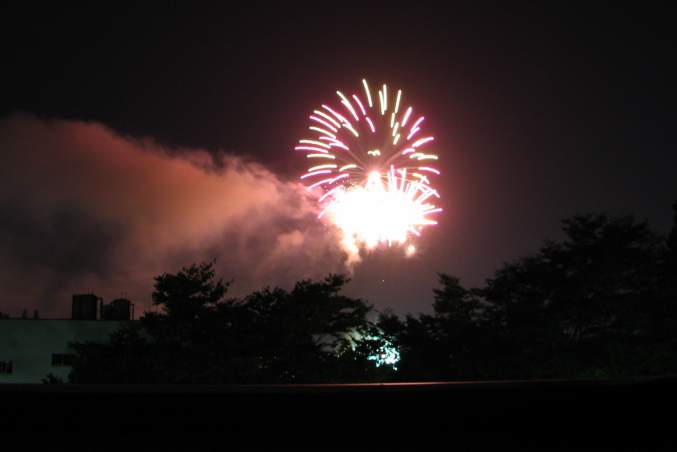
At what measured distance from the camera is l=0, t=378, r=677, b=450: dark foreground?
6.76 meters

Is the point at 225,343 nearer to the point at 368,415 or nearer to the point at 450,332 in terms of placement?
the point at 450,332

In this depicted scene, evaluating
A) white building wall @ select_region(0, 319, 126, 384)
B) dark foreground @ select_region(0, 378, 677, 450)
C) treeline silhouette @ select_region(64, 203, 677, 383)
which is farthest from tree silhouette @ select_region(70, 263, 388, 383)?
dark foreground @ select_region(0, 378, 677, 450)

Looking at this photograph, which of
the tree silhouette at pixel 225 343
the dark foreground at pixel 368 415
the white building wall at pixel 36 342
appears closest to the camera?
the dark foreground at pixel 368 415

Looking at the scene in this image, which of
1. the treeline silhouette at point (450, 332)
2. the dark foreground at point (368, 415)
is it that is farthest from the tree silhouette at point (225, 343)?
the dark foreground at point (368, 415)

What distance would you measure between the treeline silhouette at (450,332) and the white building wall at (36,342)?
1065 centimetres

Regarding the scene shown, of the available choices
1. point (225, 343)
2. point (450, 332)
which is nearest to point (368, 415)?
point (225, 343)

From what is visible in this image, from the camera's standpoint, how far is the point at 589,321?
1275 inches

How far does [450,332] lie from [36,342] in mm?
24988

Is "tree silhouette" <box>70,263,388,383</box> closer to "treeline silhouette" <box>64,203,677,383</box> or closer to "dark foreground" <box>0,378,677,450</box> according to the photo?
"treeline silhouette" <box>64,203,677,383</box>

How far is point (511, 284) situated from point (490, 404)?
2793 centimetres

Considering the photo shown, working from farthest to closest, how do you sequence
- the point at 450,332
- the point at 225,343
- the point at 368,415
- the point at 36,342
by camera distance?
the point at 36,342 → the point at 450,332 → the point at 225,343 → the point at 368,415

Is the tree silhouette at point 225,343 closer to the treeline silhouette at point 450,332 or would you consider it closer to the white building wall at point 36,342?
the treeline silhouette at point 450,332

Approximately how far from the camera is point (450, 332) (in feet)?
117

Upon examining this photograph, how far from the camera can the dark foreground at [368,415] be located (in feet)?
22.2
